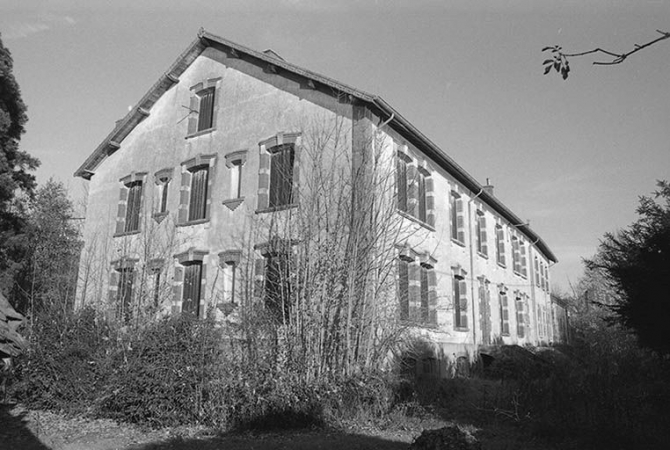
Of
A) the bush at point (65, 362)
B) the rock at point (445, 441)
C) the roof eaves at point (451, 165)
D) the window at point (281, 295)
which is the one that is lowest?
the rock at point (445, 441)

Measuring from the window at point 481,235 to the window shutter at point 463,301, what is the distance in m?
2.92

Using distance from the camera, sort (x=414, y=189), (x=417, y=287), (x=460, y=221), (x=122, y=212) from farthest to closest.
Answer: (x=460, y=221)
(x=122, y=212)
(x=414, y=189)
(x=417, y=287)

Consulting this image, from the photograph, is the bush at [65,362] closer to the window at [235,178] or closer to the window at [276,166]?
the window at [276,166]

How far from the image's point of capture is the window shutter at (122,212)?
1953 centimetres

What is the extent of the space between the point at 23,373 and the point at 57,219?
2118 centimetres

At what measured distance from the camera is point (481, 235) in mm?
22672

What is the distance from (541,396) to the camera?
10859 mm

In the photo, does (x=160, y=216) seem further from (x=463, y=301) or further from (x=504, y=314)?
(x=504, y=314)

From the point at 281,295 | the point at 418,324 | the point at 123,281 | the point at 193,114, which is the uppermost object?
the point at 193,114

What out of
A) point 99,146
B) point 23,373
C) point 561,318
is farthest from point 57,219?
point 561,318

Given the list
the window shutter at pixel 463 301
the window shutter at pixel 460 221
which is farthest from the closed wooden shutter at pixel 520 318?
the window shutter at pixel 460 221

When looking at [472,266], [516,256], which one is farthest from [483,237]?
[516,256]

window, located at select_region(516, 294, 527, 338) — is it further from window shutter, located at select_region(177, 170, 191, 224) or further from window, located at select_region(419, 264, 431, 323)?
window shutter, located at select_region(177, 170, 191, 224)

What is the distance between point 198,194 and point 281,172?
12.6 feet
